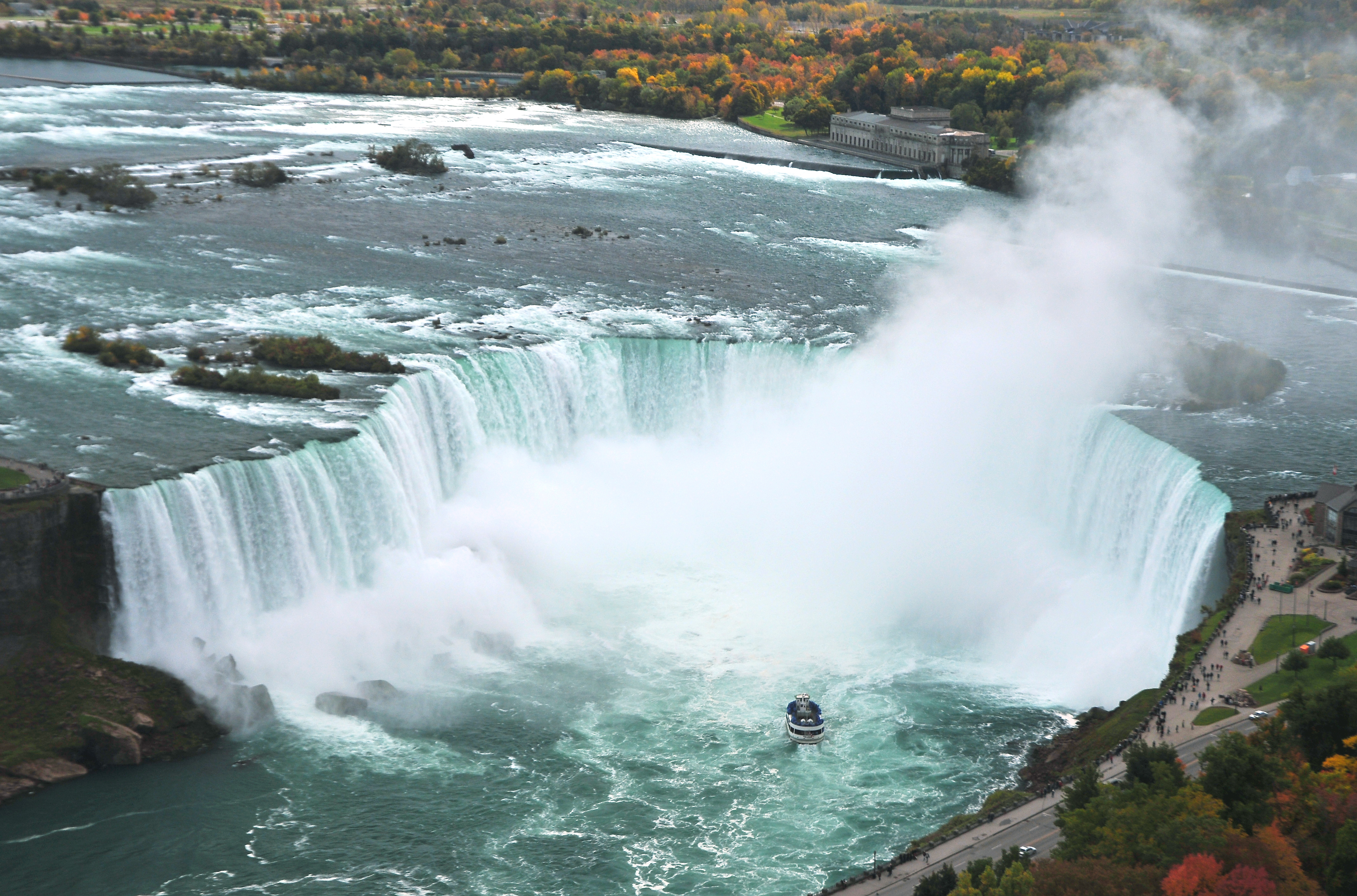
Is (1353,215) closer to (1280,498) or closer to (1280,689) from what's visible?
(1280,498)

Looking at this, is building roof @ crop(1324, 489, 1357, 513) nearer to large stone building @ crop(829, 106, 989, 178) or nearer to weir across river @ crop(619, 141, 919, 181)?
weir across river @ crop(619, 141, 919, 181)

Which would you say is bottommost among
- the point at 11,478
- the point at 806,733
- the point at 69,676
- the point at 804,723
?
the point at 806,733

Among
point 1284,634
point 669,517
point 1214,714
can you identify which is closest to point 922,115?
point 669,517

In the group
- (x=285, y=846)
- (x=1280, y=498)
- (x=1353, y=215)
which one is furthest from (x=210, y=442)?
(x=1353, y=215)

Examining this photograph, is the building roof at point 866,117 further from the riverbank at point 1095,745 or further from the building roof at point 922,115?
the riverbank at point 1095,745

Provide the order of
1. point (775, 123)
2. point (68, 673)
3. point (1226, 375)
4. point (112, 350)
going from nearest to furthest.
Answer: point (68, 673)
point (112, 350)
point (1226, 375)
point (775, 123)

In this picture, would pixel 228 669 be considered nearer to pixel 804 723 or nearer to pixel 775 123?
pixel 804 723

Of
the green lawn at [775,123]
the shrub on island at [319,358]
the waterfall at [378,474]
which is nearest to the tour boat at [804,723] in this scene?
the waterfall at [378,474]
